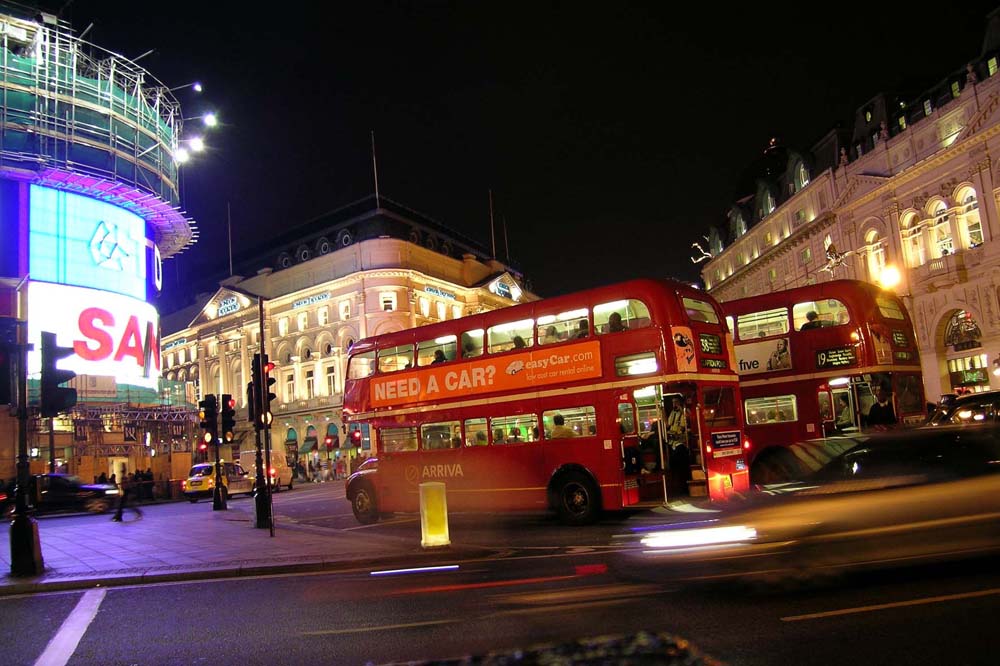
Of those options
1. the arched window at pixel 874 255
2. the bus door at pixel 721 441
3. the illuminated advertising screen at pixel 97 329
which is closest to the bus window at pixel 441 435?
the bus door at pixel 721 441

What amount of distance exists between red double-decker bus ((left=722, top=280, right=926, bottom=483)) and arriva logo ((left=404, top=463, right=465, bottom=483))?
693 cm

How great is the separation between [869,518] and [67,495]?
29.4 m

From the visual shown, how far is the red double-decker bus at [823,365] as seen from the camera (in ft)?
52.2

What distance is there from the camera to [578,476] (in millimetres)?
13602

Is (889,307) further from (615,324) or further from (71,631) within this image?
(71,631)

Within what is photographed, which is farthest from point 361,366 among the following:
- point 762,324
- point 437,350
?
point 762,324

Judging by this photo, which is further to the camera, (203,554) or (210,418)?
(210,418)

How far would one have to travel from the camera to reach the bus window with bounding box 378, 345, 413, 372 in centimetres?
1678

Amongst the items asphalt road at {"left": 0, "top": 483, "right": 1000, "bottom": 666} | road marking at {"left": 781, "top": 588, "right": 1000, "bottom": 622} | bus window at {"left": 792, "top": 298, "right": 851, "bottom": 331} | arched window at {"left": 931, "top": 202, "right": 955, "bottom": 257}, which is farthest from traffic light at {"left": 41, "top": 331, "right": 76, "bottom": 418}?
arched window at {"left": 931, "top": 202, "right": 955, "bottom": 257}

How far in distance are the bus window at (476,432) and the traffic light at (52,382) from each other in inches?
293

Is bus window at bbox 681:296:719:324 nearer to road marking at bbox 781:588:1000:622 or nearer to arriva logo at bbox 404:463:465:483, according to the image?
arriva logo at bbox 404:463:465:483

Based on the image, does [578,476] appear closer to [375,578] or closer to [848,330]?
[375,578]

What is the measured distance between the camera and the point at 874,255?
42.5m

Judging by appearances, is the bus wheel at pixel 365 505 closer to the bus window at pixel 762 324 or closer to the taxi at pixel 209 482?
the bus window at pixel 762 324
